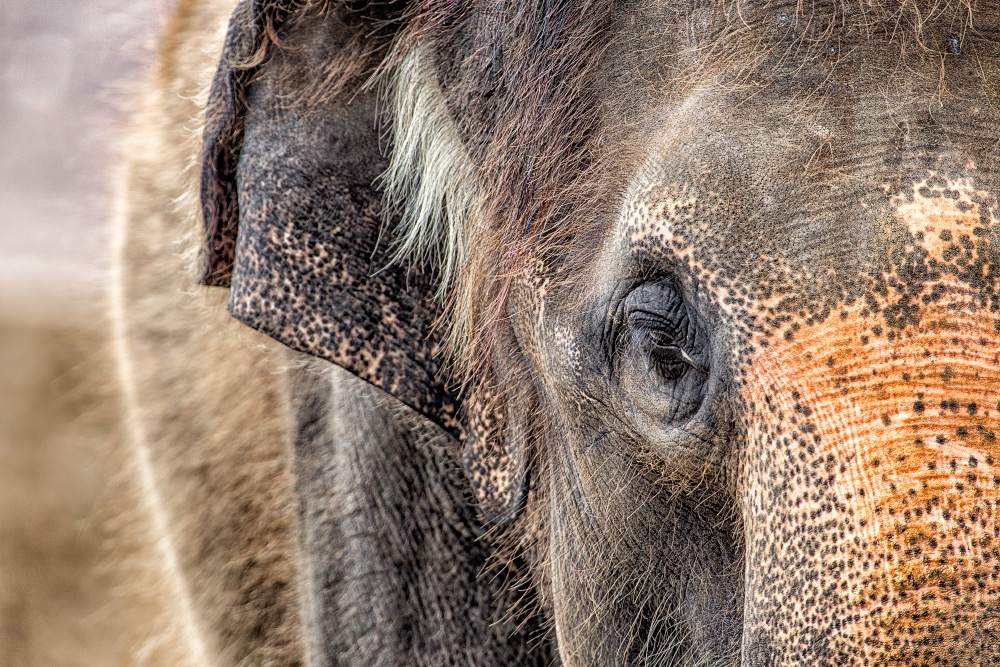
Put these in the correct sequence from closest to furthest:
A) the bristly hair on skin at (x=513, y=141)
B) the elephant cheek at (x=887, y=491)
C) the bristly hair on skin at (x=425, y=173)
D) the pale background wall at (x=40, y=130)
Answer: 1. the elephant cheek at (x=887, y=491)
2. the bristly hair on skin at (x=513, y=141)
3. the bristly hair on skin at (x=425, y=173)
4. the pale background wall at (x=40, y=130)

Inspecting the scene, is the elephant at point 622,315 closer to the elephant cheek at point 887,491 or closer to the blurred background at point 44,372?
the elephant cheek at point 887,491

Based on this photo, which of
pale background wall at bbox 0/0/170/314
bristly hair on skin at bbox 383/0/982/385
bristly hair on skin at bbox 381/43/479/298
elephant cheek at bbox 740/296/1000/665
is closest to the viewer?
elephant cheek at bbox 740/296/1000/665

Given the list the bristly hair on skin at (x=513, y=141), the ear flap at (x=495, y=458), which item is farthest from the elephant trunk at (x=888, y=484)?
the ear flap at (x=495, y=458)

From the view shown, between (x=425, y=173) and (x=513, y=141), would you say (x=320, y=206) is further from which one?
(x=513, y=141)

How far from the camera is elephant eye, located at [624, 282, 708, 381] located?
3.69 ft

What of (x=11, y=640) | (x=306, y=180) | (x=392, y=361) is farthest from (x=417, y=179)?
(x=11, y=640)

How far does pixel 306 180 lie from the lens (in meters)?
1.64

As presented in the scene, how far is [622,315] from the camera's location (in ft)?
3.92

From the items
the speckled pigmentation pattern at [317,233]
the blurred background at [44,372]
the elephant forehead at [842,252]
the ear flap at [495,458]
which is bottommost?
the blurred background at [44,372]

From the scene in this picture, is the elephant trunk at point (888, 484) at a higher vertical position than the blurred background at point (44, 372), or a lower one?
higher

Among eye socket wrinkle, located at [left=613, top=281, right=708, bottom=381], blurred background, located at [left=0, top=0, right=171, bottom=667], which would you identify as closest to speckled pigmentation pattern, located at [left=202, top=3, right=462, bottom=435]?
eye socket wrinkle, located at [left=613, top=281, right=708, bottom=381]

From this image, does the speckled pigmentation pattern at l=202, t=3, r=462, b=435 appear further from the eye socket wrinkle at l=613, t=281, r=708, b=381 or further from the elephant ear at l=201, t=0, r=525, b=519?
the eye socket wrinkle at l=613, t=281, r=708, b=381

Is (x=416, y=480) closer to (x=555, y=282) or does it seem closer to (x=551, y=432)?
(x=551, y=432)

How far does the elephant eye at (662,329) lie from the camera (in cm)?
112
